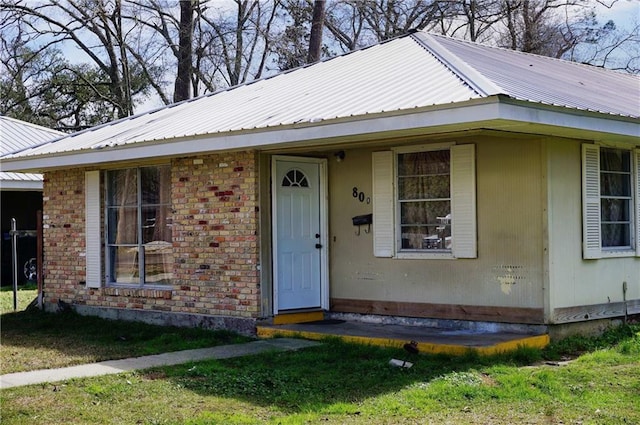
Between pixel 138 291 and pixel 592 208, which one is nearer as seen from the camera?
pixel 592 208

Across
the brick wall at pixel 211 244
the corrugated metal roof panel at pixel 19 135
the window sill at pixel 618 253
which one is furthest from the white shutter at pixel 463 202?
the corrugated metal roof panel at pixel 19 135

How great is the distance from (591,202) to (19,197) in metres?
15.7

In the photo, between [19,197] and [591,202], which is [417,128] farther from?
[19,197]

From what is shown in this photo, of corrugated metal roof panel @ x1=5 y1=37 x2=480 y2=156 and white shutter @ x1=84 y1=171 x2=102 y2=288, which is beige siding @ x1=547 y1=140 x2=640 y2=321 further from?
white shutter @ x1=84 y1=171 x2=102 y2=288

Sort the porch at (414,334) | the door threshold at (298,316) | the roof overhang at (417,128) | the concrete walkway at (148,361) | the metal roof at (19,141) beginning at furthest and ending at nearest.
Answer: the metal roof at (19,141) < the door threshold at (298,316) < the porch at (414,334) < the roof overhang at (417,128) < the concrete walkway at (148,361)

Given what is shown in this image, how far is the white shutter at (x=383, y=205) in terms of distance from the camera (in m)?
11.2

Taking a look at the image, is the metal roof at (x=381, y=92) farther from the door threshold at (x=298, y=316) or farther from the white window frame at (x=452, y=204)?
the door threshold at (x=298, y=316)

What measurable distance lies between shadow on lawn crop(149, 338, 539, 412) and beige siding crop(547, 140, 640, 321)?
1.48m

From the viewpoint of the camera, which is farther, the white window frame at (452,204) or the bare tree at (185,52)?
the bare tree at (185,52)

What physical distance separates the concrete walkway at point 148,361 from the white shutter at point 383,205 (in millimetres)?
1767

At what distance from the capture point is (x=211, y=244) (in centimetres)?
1173

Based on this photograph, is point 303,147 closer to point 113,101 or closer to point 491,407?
point 491,407

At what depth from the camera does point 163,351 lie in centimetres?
1002

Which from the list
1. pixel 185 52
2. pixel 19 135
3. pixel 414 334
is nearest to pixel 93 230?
pixel 414 334
